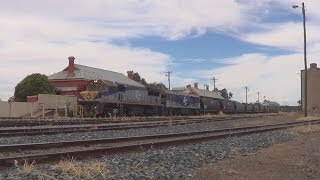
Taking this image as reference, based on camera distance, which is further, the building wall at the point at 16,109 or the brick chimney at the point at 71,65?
the brick chimney at the point at 71,65

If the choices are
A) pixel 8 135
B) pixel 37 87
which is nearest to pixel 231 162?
pixel 8 135

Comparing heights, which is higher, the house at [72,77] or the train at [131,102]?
the house at [72,77]

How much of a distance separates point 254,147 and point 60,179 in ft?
31.1

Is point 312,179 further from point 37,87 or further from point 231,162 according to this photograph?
point 37,87

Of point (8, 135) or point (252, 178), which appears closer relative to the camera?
point (252, 178)

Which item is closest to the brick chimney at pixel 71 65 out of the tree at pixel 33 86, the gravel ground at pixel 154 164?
the tree at pixel 33 86

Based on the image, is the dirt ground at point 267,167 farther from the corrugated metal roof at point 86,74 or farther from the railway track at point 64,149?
the corrugated metal roof at point 86,74

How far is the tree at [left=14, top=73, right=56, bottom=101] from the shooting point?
62719 millimetres

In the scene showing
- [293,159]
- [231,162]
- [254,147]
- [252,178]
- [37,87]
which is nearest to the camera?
[252,178]

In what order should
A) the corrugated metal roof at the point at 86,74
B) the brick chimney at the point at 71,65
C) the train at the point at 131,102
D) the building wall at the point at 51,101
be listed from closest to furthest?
1. the train at the point at 131,102
2. the building wall at the point at 51,101
3. the corrugated metal roof at the point at 86,74
4. the brick chimney at the point at 71,65

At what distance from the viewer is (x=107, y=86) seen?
41500mm

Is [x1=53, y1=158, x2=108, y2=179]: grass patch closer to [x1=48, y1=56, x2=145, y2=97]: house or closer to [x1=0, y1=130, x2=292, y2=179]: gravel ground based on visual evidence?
[x1=0, y1=130, x2=292, y2=179]: gravel ground

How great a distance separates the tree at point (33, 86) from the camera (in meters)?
62.7

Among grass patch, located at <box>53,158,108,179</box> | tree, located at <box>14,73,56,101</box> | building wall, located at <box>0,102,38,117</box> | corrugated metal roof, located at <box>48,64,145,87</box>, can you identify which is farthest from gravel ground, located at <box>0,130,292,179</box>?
corrugated metal roof, located at <box>48,64,145,87</box>
